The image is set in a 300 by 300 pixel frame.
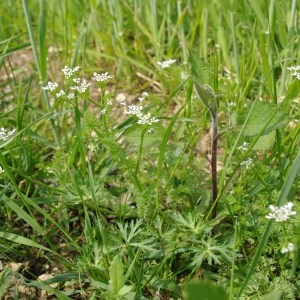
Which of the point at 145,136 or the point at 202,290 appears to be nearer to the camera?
the point at 202,290

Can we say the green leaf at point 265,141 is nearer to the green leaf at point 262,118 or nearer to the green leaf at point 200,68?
the green leaf at point 262,118

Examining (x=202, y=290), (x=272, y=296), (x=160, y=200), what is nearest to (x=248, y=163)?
(x=160, y=200)

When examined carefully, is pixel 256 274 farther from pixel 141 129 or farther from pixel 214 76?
pixel 214 76

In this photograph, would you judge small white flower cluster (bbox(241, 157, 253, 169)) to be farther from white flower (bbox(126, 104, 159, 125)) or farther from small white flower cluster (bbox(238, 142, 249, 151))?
white flower (bbox(126, 104, 159, 125))

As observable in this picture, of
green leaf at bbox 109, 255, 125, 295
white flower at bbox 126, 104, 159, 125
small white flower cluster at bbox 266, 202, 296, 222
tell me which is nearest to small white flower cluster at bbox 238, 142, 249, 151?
white flower at bbox 126, 104, 159, 125

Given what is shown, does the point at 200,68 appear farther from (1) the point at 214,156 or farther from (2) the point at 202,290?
(2) the point at 202,290

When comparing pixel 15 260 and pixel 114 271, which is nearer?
pixel 114 271

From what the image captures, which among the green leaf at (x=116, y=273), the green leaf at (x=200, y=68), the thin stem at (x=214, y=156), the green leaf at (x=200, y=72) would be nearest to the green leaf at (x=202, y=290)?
the green leaf at (x=116, y=273)

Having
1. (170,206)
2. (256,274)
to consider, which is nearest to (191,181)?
(170,206)
